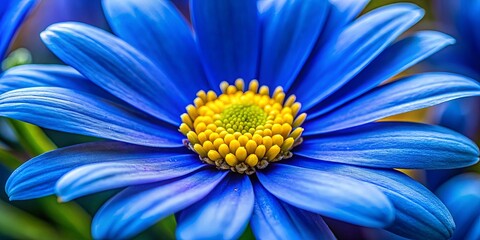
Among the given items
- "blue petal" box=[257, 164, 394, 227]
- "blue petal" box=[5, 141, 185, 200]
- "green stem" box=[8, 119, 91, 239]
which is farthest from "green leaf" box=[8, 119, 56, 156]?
"blue petal" box=[257, 164, 394, 227]

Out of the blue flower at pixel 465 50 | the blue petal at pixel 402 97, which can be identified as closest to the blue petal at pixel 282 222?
the blue petal at pixel 402 97

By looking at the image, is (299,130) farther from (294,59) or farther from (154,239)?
(154,239)

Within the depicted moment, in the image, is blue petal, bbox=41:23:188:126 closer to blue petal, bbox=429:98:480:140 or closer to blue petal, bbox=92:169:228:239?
blue petal, bbox=92:169:228:239

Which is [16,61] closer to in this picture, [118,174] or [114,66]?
[114,66]

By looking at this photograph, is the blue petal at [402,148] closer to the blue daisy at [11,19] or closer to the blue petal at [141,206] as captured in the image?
the blue petal at [141,206]

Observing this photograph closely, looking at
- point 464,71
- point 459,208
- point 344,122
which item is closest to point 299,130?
point 344,122

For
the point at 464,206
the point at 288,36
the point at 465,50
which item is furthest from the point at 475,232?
the point at 465,50
